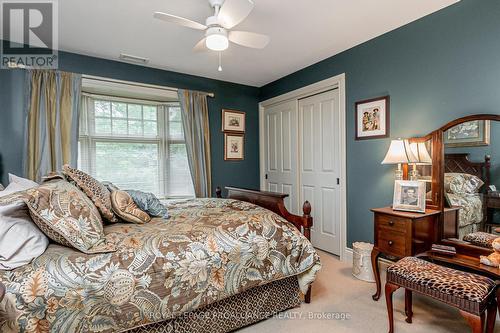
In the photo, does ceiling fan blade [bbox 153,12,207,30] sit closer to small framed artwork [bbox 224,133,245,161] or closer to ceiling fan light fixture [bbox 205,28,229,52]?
ceiling fan light fixture [bbox 205,28,229,52]

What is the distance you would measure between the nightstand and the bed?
6.6 inches

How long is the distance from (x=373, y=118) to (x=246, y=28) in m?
1.68

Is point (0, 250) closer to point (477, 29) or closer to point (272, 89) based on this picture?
point (477, 29)

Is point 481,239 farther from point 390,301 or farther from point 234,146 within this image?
point 234,146

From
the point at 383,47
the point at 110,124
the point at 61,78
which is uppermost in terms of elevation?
the point at 383,47

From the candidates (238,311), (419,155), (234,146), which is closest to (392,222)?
(419,155)

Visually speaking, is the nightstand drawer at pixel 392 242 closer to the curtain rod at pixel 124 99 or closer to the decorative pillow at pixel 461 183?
the decorative pillow at pixel 461 183

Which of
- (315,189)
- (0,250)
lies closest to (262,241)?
(0,250)

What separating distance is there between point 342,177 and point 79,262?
111 inches

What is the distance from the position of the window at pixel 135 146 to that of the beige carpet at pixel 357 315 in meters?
2.37

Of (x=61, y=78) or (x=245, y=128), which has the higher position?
(x=61, y=78)

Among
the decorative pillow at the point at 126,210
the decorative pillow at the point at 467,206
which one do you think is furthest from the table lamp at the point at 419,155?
the decorative pillow at the point at 126,210

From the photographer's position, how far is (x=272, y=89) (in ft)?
14.3

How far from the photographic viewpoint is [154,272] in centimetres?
147
